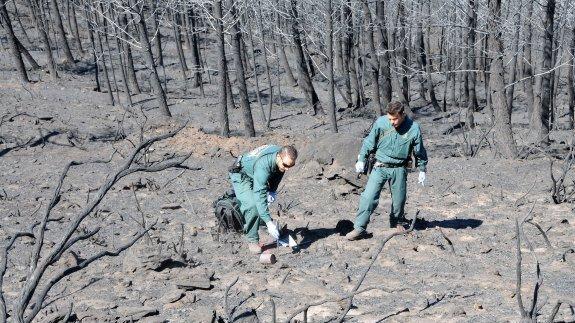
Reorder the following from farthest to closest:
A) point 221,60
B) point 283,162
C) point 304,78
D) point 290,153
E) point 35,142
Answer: point 304,78
point 221,60
point 35,142
point 283,162
point 290,153

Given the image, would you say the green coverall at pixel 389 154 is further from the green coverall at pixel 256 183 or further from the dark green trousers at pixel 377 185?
the green coverall at pixel 256 183

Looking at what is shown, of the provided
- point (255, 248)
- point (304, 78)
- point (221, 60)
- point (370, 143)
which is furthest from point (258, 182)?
point (304, 78)

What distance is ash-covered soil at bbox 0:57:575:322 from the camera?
6309mm

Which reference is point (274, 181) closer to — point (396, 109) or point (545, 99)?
point (396, 109)

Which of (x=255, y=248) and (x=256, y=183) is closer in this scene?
(x=256, y=183)

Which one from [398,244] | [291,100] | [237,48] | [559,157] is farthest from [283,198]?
[291,100]

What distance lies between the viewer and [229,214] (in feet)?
27.3

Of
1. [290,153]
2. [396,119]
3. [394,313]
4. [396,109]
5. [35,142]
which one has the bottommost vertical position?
[394,313]

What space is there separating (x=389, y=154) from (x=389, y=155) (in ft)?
0.05

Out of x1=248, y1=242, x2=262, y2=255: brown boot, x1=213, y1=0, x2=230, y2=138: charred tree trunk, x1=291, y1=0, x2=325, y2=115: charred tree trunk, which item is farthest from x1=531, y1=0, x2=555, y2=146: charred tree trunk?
x1=248, y1=242, x2=262, y2=255: brown boot

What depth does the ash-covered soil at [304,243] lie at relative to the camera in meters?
6.31

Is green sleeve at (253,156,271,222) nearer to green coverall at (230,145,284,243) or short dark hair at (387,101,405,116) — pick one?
green coverall at (230,145,284,243)

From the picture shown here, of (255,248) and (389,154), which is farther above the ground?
(389,154)

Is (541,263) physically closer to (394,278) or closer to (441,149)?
(394,278)
